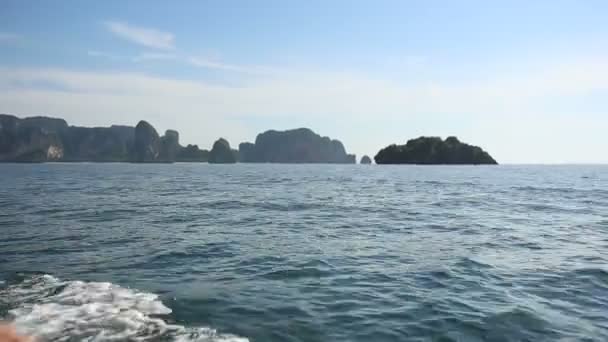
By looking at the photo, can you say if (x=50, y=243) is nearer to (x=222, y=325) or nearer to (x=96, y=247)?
(x=96, y=247)

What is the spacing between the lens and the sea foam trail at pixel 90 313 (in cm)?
785

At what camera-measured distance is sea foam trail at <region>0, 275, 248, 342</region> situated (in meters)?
7.85

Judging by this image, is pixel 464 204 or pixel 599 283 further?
pixel 464 204

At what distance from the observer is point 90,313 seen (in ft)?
29.5

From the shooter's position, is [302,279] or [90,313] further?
[302,279]

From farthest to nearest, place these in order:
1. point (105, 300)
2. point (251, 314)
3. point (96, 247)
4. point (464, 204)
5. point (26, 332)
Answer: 1. point (464, 204)
2. point (96, 247)
3. point (105, 300)
4. point (251, 314)
5. point (26, 332)

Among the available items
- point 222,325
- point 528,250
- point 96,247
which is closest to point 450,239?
point 528,250

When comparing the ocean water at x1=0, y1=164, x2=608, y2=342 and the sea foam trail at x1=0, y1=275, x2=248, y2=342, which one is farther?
the ocean water at x1=0, y1=164, x2=608, y2=342

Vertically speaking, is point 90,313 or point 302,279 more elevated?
point 302,279

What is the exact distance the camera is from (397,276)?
12172 millimetres

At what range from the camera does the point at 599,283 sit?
11789mm

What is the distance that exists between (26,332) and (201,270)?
5212 millimetres

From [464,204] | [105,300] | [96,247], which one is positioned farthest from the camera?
[464,204]

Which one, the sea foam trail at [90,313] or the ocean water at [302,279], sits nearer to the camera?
the sea foam trail at [90,313]
